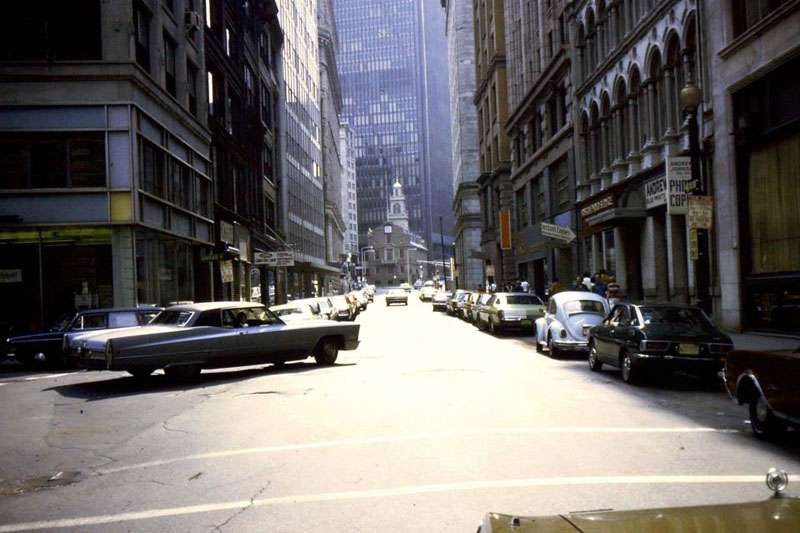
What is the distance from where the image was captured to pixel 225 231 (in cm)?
3903

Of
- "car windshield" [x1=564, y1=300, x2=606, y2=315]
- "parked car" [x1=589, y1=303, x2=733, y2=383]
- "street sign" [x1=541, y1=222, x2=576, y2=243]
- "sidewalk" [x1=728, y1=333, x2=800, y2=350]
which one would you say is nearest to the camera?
"parked car" [x1=589, y1=303, x2=733, y2=383]

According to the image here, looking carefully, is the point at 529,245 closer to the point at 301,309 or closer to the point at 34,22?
the point at 301,309

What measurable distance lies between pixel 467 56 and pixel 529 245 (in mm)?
45175

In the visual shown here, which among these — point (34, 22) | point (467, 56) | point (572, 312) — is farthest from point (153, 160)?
point (467, 56)

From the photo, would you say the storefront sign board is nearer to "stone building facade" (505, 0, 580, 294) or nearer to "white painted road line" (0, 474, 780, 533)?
"stone building facade" (505, 0, 580, 294)

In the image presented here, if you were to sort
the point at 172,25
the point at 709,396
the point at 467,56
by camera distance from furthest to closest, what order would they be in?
the point at 467,56
the point at 172,25
the point at 709,396

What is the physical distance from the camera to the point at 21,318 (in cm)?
2467

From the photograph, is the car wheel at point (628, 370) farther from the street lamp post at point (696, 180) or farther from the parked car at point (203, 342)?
the parked car at point (203, 342)

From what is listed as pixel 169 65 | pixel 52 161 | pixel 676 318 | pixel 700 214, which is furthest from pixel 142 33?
pixel 676 318

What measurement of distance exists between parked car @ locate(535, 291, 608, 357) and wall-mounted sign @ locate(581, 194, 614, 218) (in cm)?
1112

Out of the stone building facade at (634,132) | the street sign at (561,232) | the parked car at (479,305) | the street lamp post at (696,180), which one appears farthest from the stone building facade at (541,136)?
the street lamp post at (696,180)

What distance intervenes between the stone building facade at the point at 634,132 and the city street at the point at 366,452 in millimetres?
12690

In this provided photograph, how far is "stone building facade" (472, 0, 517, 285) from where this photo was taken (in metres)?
59.7

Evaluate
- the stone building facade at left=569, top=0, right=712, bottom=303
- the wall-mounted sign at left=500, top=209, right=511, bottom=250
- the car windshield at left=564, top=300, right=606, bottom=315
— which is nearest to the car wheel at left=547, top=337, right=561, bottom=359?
the car windshield at left=564, top=300, right=606, bottom=315
